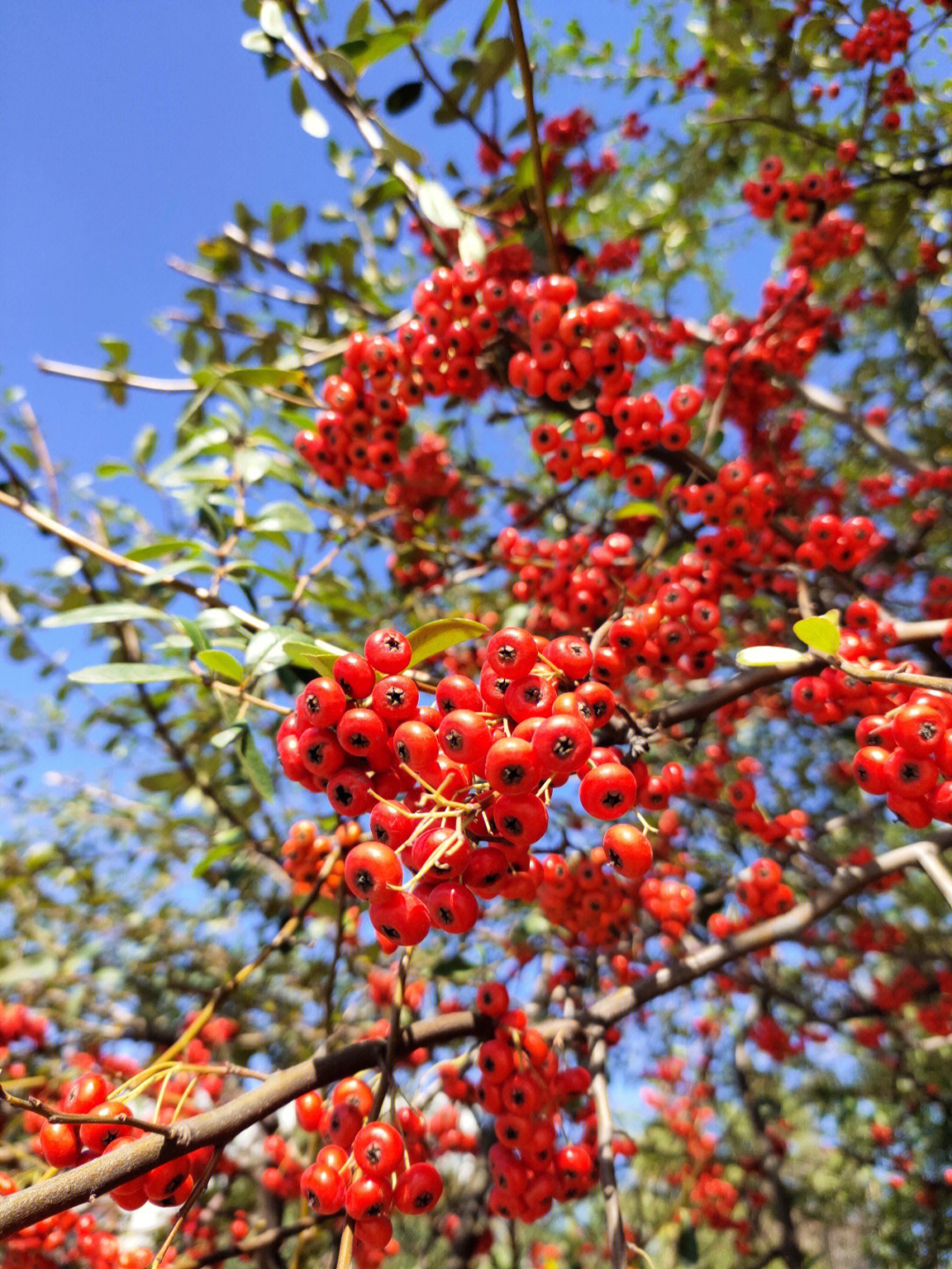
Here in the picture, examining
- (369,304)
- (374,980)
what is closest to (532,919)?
(374,980)

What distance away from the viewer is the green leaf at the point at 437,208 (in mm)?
3098

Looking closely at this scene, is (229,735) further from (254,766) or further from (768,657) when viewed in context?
(768,657)

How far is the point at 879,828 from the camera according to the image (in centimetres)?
789

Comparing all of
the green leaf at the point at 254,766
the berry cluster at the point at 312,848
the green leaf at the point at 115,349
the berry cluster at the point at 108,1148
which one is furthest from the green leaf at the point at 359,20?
the berry cluster at the point at 108,1148

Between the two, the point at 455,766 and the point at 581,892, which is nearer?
the point at 455,766

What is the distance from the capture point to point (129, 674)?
7.30 ft

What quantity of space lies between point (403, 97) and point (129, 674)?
3.35m

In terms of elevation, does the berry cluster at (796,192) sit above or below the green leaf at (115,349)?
above

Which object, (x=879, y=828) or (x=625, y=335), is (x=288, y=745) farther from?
(x=879, y=828)

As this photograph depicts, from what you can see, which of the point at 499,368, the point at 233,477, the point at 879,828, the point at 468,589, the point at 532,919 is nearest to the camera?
the point at 233,477

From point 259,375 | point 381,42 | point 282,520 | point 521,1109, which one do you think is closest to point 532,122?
point 381,42

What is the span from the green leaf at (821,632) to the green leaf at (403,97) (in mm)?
3716

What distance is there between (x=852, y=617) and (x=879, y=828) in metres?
6.18

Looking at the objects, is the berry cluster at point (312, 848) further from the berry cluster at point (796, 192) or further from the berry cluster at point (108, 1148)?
the berry cluster at point (796, 192)
